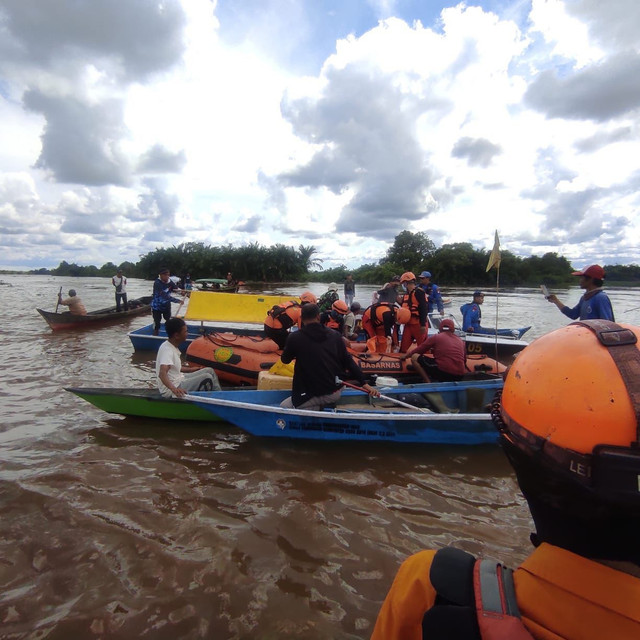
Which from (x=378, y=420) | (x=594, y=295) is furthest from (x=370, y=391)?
(x=594, y=295)

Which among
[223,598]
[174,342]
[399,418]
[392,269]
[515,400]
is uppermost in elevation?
[392,269]

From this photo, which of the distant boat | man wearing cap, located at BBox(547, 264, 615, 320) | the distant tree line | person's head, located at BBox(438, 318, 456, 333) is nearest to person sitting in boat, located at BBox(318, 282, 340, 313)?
person's head, located at BBox(438, 318, 456, 333)

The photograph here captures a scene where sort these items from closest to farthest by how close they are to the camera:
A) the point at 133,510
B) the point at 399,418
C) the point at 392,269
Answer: the point at 133,510, the point at 399,418, the point at 392,269

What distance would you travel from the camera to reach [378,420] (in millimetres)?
4770

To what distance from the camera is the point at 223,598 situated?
2.74 metres

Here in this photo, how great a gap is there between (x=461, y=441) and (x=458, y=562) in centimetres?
436

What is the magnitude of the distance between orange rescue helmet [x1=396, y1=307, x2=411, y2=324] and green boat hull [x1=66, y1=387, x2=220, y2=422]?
3.91 m

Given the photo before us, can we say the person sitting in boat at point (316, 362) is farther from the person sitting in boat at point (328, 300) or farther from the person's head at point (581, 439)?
the person sitting in boat at point (328, 300)

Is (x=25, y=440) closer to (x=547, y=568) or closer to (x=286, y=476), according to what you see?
(x=286, y=476)

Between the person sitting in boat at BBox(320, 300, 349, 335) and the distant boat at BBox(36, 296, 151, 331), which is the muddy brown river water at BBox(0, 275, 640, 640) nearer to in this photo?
the person sitting in boat at BBox(320, 300, 349, 335)

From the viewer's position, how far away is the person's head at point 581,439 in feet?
2.75

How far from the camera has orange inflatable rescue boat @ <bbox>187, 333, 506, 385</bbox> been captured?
21.6ft

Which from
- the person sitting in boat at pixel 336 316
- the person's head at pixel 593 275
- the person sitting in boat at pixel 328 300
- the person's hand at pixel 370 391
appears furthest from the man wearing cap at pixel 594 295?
the person sitting in boat at pixel 328 300

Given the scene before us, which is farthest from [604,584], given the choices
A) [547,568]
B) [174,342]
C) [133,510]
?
[174,342]
